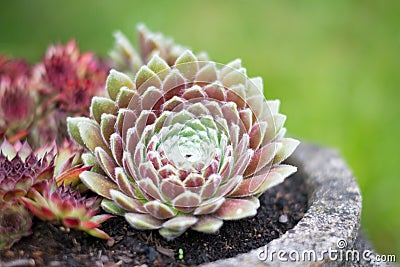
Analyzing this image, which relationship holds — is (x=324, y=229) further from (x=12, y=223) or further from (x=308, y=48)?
(x=308, y=48)

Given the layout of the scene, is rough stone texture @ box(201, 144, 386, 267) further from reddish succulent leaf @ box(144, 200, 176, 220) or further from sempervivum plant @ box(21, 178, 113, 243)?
sempervivum plant @ box(21, 178, 113, 243)

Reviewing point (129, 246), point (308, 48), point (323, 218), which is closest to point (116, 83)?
point (129, 246)

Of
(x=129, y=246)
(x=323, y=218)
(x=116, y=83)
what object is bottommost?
(x=129, y=246)

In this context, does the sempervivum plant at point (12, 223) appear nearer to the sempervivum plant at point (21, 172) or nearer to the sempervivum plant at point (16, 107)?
the sempervivum plant at point (21, 172)

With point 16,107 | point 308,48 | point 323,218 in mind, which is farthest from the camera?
point 308,48

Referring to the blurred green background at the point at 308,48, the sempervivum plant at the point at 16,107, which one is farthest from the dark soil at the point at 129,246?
the blurred green background at the point at 308,48

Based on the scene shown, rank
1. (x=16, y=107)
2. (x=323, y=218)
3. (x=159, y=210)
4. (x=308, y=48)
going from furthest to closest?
(x=308, y=48) < (x=16, y=107) < (x=323, y=218) < (x=159, y=210)

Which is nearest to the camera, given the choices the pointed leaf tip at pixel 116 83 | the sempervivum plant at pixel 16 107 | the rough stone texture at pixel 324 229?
the rough stone texture at pixel 324 229
